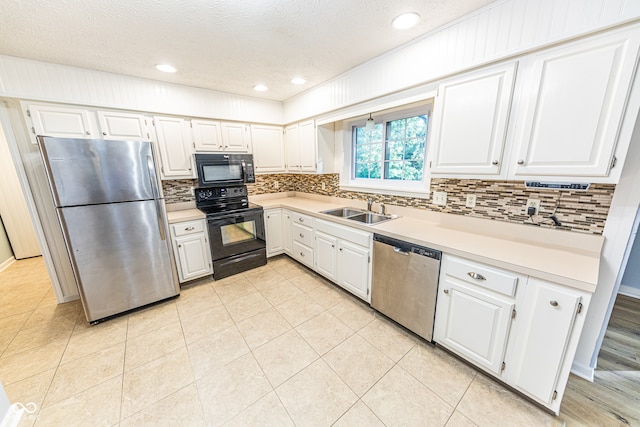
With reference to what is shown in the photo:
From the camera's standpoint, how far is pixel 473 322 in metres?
1.51

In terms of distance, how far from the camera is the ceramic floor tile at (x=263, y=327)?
6.32ft

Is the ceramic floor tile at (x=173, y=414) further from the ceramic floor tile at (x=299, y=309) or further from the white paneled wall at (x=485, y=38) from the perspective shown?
the white paneled wall at (x=485, y=38)

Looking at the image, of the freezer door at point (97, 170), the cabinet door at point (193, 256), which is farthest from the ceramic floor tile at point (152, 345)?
the freezer door at point (97, 170)

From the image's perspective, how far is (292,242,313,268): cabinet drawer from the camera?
2.99m

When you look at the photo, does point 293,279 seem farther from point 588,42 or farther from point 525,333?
point 588,42

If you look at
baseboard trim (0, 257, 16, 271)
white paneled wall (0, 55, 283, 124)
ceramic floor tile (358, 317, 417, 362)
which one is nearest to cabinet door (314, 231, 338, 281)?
ceramic floor tile (358, 317, 417, 362)

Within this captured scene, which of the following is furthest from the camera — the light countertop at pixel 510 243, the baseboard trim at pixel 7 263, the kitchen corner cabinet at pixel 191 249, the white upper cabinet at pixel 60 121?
the baseboard trim at pixel 7 263

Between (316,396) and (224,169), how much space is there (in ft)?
8.72

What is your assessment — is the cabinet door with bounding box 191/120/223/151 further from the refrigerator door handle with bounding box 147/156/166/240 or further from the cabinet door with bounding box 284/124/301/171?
the cabinet door with bounding box 284/124/301/171

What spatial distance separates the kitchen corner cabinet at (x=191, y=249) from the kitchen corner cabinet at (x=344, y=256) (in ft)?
4.65

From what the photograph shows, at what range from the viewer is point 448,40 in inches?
64.0

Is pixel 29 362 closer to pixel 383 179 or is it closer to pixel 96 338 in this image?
pixel 96 338

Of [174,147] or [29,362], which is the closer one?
[29,362]

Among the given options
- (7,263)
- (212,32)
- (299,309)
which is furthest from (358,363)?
(7,263)
